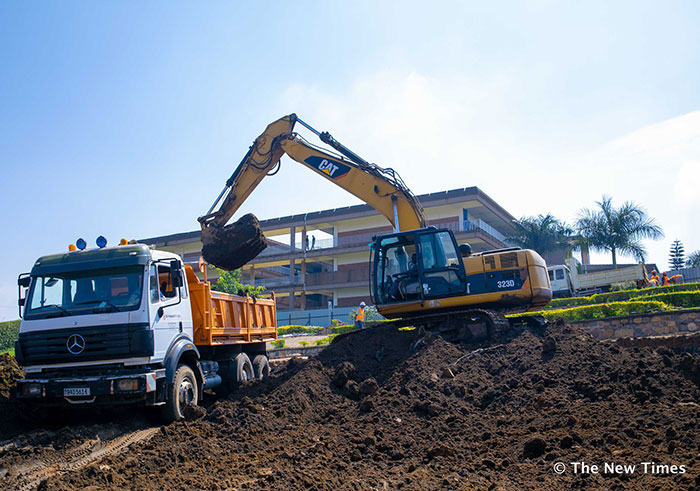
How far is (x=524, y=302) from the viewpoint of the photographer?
43.6ft

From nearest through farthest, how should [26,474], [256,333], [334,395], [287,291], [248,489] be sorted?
[248,489], [26,474], [334,395], [256,333], [287,291]

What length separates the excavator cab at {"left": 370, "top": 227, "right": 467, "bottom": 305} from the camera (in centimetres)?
1273

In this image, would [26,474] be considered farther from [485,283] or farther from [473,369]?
[485,283]

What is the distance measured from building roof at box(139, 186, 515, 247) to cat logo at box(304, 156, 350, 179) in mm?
26473

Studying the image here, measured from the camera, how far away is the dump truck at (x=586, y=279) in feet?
106

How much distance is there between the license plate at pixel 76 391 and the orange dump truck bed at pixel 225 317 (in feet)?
7.35

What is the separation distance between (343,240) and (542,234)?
15.3m

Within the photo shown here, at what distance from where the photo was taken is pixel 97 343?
832 centimetres

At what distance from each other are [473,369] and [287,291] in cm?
3597

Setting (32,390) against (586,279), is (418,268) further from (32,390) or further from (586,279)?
(586,279)

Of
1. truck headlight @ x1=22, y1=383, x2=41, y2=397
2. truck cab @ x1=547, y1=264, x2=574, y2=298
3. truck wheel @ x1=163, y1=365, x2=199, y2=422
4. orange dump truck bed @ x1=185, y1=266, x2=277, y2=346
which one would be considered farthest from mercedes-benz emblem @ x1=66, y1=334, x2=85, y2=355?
truck cab @ x1=547, y1=264, x2=574, y2=298

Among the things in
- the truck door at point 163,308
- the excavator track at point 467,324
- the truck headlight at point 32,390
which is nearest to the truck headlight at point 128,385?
the truck door at point 163,308

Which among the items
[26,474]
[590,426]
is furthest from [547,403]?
[26,474]

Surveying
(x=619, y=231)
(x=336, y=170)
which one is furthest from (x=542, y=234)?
(x=336, y=170)
